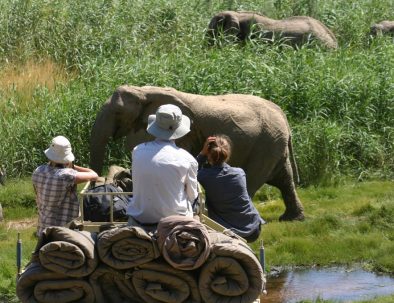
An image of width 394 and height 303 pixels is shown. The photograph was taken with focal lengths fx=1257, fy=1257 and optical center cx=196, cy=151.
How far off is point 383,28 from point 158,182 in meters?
14.1

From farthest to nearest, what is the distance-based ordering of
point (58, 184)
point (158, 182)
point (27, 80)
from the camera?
point (27, 80) < point (58, 184) < point (158, 182)

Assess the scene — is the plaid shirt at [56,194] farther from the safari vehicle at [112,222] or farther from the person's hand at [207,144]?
the person's hand at [207,144]

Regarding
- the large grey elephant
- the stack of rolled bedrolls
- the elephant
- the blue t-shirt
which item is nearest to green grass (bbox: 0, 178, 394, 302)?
the large grey elephant

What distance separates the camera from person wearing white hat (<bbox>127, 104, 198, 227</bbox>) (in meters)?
8.52

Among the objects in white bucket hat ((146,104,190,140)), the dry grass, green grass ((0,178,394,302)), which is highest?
white bucket hat ((146,104,190,140))

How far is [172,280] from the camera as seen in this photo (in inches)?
319

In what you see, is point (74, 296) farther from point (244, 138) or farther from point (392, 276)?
point (244, 138)

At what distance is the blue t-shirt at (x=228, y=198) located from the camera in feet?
32.6

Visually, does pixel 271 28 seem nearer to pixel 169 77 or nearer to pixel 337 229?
pixel 169 77

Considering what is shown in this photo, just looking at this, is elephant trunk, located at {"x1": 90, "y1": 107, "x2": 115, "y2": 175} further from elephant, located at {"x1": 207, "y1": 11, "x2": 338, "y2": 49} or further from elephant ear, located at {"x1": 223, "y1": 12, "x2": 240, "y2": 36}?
elephant ear, located at {"x1": 223, "y1": 12, "x2": 240, "y2": 36}

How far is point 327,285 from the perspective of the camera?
11125 millimetres

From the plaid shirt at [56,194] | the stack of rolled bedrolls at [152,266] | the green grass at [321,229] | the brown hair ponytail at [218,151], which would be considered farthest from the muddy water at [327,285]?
the stack of rolled bedrolls at [152,266]

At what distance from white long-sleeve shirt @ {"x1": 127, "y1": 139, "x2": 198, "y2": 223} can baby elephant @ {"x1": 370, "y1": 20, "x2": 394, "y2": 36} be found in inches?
528

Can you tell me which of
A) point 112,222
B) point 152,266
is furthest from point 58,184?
point 152,266
